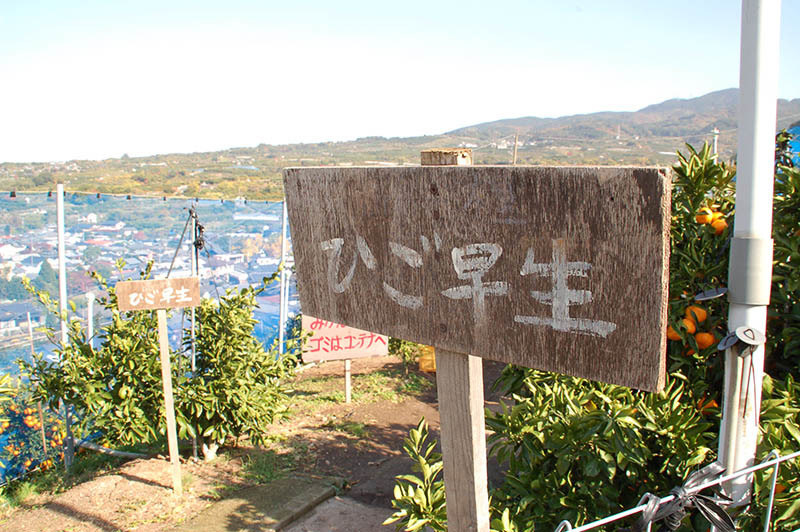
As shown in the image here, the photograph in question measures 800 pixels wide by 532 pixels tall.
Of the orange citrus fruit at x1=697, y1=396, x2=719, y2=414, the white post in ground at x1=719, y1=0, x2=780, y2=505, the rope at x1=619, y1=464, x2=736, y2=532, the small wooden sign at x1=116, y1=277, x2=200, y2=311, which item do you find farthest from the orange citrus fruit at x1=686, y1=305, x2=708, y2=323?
the small wooden sign at x1=116, y1=277, x2=200, y2=311

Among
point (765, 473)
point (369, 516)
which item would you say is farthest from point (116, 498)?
point (765, 473)

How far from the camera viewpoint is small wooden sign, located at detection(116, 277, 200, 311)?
176 inches

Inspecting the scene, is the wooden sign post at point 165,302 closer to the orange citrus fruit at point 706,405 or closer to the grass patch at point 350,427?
the grass patch at point 350,427

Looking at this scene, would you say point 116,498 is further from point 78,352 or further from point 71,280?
point 71,280

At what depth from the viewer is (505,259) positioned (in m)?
1.37

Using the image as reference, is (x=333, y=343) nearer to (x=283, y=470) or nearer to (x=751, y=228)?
(x=283, y=470)

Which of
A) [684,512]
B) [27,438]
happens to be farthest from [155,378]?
[684,512]

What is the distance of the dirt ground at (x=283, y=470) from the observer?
14.1 feet

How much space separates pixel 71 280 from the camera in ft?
18.6

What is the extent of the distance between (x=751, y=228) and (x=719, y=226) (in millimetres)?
726

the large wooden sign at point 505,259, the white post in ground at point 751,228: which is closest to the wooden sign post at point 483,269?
the large wooden sign at point 505,259

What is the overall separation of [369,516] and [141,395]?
6.62 feet

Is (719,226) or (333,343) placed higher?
(719,226)

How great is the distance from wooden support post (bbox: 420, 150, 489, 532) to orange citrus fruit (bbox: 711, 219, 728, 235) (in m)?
1.73
